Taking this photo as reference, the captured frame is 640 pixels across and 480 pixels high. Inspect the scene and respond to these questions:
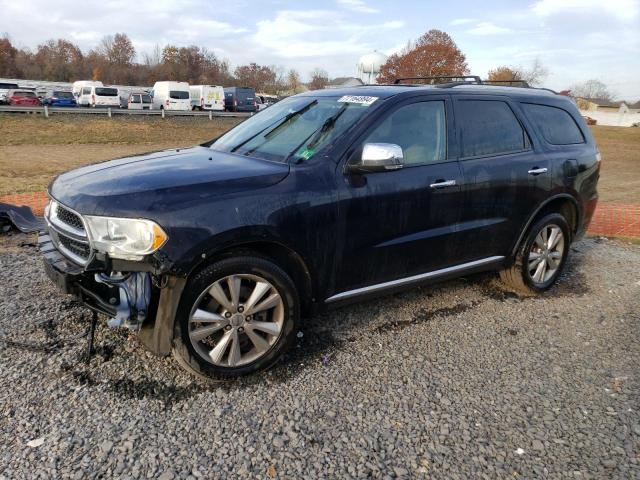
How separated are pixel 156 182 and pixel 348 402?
5.67 feet

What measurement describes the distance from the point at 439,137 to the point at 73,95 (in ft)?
141

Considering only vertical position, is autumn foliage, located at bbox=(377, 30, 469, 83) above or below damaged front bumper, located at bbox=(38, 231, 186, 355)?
above

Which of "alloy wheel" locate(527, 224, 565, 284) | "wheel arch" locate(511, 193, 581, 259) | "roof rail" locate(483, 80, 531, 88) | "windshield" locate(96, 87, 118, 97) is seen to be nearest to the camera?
"wheel arch" locate(511, 193, 581, 259)

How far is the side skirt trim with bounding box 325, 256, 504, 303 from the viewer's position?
11.5 feet

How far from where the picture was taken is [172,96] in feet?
133

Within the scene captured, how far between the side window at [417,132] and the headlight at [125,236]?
1.62 metres

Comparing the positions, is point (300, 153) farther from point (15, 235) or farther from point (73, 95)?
point (73, 95)

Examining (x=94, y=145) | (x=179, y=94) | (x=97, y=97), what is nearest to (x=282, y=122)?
(x=94, y=145)

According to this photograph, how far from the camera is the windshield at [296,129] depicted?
11.4 feet

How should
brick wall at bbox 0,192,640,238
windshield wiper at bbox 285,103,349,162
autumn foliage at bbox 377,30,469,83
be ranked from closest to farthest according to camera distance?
windshield wiper at bbox 285,103,349,162, brick wall at bbox 0,192,640,238, autumn foliage at bbox 377,30,469,83

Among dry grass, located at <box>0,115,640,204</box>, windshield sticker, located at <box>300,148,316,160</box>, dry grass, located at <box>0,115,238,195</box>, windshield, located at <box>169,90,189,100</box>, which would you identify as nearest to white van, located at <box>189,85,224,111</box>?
windshield, located at <box>169,90,189,100</box>

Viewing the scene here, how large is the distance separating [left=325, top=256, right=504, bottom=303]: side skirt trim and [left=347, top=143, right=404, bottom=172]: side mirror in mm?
866

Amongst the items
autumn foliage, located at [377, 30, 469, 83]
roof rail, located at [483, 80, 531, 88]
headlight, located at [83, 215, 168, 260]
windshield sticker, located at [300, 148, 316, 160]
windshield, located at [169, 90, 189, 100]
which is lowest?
headlight, located at [83, 215, 168, 260]

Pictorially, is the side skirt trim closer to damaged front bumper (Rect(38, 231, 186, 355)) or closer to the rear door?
the rear door
